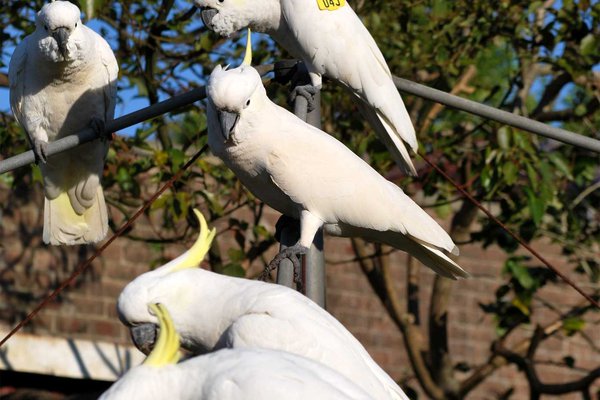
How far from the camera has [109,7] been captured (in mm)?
4637

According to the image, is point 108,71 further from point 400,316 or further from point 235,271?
point 400,316

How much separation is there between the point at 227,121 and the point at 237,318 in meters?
0.67

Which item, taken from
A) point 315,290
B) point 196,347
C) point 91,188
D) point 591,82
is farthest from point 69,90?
point 591,82

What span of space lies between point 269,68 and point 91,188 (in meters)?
1.19

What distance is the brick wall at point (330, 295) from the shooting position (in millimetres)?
5480

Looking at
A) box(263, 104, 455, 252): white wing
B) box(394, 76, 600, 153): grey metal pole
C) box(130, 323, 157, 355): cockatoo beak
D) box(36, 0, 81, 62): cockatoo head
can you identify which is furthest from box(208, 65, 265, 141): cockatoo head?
box(36, 0, 81, 62): cockatoo head

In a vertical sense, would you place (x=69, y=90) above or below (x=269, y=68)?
below

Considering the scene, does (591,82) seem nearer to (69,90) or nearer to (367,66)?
(367,66)

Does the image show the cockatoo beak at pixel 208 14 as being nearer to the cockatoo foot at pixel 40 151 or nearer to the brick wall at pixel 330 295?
the cockatoo foot at pixel 40 151

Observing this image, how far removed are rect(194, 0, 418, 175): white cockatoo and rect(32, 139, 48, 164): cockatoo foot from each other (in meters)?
0.58

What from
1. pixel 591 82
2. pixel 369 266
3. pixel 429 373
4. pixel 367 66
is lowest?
pixel 429 373

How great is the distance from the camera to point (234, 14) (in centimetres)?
313

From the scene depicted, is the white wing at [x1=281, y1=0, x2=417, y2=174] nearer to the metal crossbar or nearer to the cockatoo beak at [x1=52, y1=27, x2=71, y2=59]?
the metal crossbar

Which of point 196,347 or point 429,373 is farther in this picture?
point 429,373
